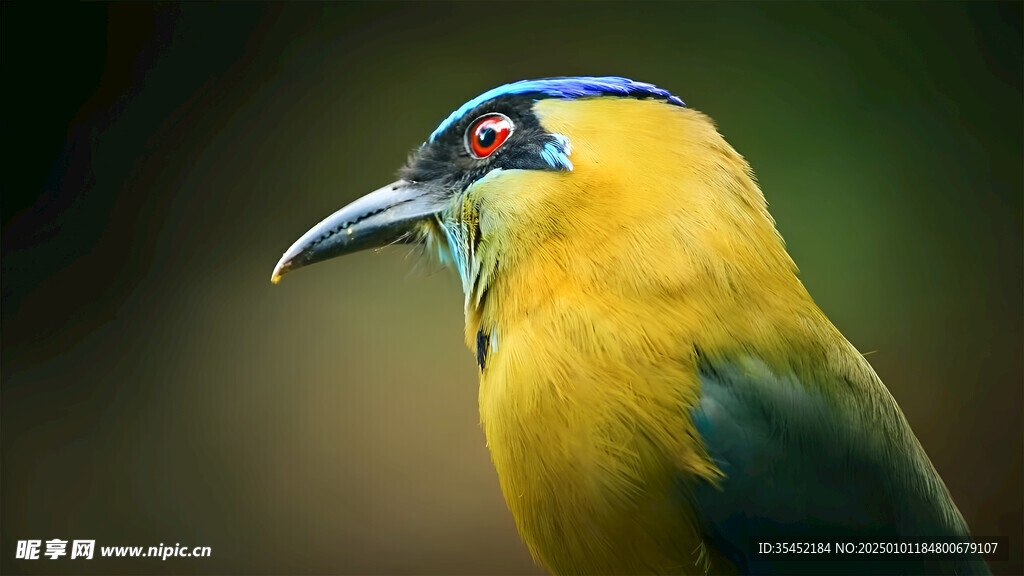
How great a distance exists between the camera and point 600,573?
4.54 ft

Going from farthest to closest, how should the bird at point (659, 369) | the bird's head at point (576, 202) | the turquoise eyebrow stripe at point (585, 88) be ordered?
1. the turquoise eyebrow stripe at point (585, 88)
2. the bird's head at point (576, 202)
3. the bird at point (659, 369)

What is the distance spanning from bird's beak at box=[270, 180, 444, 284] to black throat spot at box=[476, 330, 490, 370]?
0.30 metres

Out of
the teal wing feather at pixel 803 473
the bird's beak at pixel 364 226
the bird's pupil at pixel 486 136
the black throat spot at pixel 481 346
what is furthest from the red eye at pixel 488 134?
the teal wing feather at pixel 803 473

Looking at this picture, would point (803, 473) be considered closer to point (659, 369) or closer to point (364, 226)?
point (659, 369)

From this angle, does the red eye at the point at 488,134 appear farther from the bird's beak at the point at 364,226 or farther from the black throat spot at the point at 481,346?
the black throat spot at the point at 481,346

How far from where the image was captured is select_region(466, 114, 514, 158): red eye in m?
1.67

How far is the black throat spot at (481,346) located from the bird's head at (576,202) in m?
0.06

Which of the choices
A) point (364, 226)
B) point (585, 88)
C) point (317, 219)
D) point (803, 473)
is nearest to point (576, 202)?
point (585, 88)

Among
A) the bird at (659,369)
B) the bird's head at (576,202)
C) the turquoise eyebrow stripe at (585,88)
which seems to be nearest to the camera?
the bird at (659,369)

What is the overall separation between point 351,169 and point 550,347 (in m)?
2.35

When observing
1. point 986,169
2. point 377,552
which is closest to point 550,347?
point 986,169

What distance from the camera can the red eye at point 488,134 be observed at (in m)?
1.67

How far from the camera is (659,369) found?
4.44ft

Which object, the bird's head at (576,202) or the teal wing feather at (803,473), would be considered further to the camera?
the bird's head at (576,202)
